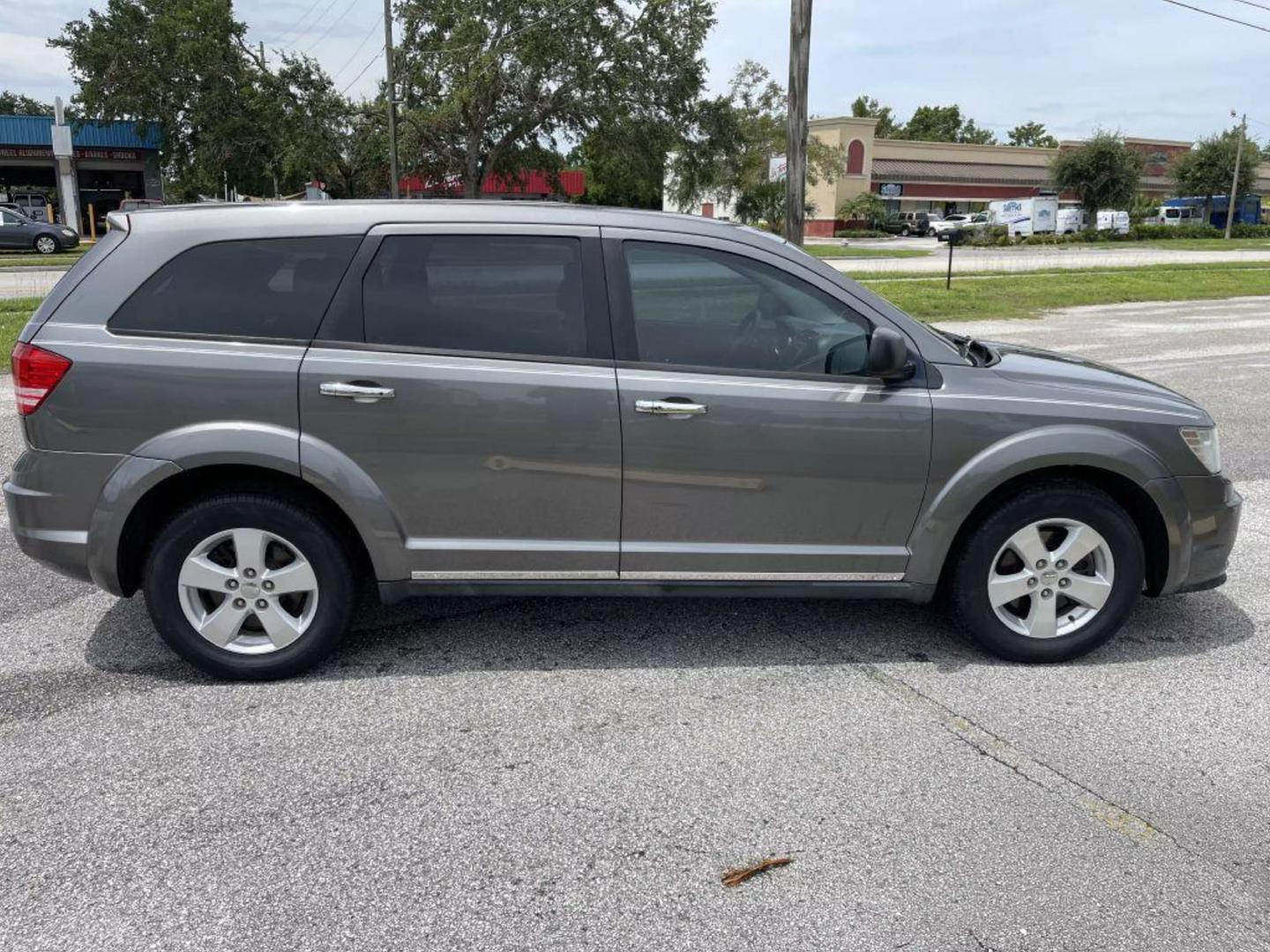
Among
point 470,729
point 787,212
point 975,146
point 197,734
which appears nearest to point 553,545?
point 470,729

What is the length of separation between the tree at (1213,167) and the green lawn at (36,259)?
6687 centimetres

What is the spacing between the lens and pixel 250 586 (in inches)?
151

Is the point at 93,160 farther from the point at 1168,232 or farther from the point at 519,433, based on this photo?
the point at 1168,232

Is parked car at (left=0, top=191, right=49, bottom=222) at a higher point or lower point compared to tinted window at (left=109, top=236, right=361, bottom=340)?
higher

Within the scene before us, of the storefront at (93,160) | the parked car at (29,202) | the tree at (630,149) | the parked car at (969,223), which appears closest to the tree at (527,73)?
the tree at (630,149)

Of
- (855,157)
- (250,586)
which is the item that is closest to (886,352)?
(250,586)

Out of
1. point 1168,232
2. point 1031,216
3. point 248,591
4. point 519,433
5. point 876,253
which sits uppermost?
point 1031,216

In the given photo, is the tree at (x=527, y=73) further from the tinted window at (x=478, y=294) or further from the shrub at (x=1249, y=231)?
the shrub at (x=1249, y=231)

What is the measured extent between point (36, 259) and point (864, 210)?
54507mm

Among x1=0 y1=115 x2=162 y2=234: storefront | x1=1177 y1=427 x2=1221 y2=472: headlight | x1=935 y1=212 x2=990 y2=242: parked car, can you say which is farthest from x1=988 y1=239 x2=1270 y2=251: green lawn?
x1=1177 y1=427 x2=1221 y2=472: headlight

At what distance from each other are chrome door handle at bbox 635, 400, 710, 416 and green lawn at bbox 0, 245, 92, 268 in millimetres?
25527

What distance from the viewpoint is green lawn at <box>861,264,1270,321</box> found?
18359mm

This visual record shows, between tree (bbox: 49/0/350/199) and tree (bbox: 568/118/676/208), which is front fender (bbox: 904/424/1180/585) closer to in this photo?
tree (bbox: 568/118/676/208)

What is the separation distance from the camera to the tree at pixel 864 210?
7031cm
